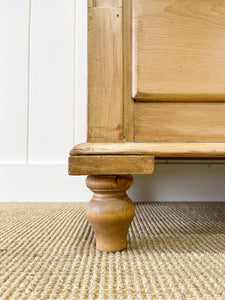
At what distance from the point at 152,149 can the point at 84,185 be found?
544 millimetres

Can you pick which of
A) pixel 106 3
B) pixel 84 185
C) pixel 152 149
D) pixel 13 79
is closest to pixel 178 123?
pixel 152 149

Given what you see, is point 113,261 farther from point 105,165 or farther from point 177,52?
point 177,52

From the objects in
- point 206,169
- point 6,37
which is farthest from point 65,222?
point 6,37

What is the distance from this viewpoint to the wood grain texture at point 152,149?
358 millimetres

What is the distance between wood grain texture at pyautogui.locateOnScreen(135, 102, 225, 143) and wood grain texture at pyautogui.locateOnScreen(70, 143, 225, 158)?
0.01 m

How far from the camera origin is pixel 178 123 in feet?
1.25

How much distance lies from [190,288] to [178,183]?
2.03 ft

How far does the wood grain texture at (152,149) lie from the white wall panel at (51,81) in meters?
0.55

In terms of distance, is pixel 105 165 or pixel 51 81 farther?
pixel 51 81

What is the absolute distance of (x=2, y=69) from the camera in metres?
0.91

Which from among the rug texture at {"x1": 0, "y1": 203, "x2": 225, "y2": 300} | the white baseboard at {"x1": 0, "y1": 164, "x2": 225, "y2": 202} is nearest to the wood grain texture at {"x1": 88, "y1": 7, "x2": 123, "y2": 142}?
the rug texture at {"x1": 0, "y1": 203, "x2": 225, "y2": 300}

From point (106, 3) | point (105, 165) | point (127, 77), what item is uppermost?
point (106, 3)

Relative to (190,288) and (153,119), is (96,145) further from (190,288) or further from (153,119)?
(190,288)

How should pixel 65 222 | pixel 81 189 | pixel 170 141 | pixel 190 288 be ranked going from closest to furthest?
pixel 190 288 < pixel 170 141 < pixel 65 222 < pixel 81 189
